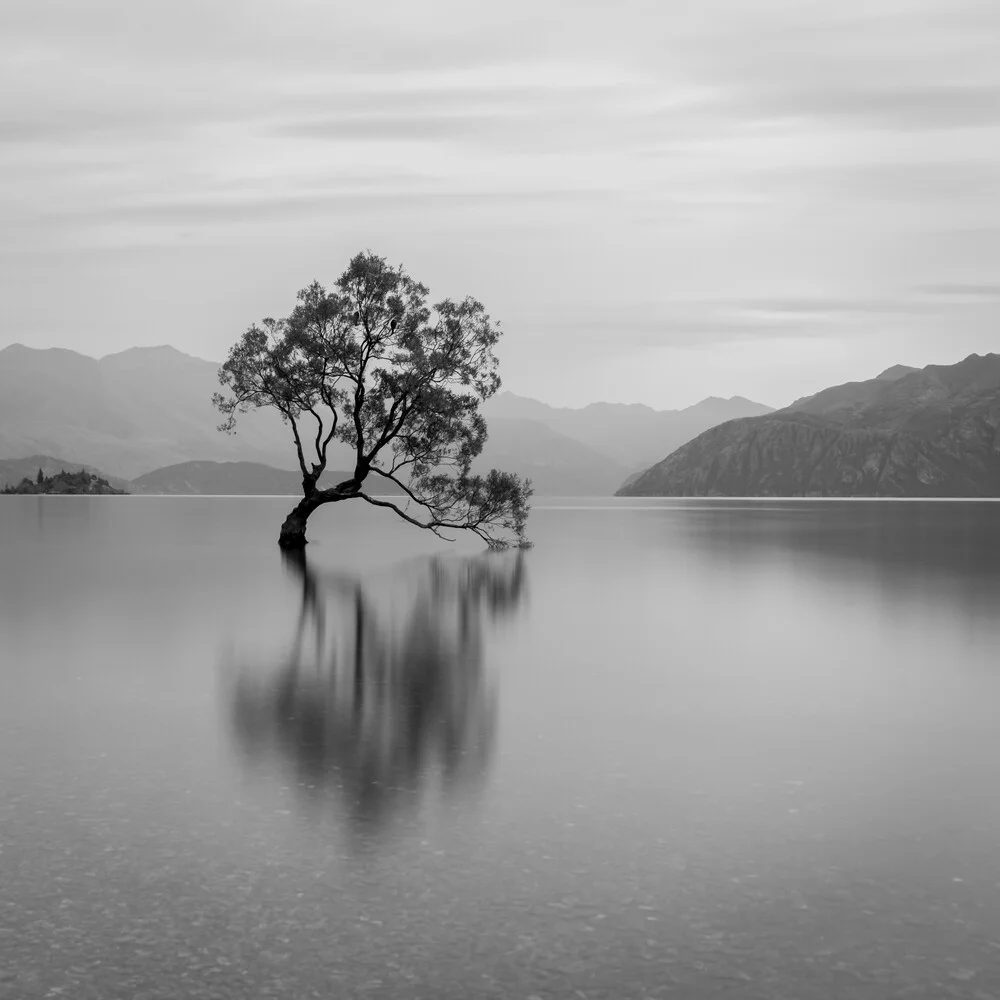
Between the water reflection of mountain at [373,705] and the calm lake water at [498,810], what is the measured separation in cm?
10

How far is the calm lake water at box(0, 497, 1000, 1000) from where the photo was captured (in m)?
9.09

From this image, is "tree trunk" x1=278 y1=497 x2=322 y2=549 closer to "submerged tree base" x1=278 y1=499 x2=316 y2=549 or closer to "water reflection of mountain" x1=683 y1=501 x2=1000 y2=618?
"submerged tree base" x1=278 y1=499 x2=316 y2=549

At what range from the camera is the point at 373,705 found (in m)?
20.2

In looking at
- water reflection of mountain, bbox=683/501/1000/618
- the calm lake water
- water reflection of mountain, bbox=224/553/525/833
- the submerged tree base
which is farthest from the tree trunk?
the calm lake water

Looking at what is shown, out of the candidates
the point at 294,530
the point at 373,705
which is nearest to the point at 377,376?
the point at 294,530

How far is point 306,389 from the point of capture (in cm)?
6706

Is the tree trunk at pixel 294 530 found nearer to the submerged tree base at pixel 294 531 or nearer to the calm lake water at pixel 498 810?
the submerged tree base at pixel 294 531

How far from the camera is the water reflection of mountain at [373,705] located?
48.2 ft

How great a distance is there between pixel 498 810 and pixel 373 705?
737 centimetres

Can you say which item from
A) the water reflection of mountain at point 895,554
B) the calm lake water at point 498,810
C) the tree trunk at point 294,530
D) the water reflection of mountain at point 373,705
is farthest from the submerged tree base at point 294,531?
the calm lake water at point 498,810

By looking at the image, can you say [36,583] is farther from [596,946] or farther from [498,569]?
[596,946]

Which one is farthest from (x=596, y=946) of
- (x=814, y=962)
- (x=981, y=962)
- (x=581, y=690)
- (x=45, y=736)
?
(x=581, y=690)

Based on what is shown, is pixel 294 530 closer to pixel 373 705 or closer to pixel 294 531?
pixel 294 531

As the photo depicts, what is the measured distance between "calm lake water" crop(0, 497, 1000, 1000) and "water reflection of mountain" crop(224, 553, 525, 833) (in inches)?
4.0
